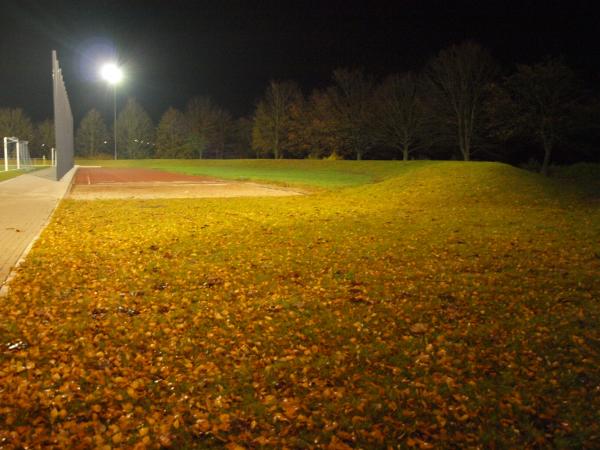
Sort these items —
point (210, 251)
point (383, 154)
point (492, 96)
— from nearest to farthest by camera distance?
point (210, 251)
point (492, 96)
point (383, 154)

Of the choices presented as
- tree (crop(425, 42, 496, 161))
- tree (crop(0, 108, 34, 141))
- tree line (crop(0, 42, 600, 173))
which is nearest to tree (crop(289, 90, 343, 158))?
tree line (crop(0, 42, 600, 173))

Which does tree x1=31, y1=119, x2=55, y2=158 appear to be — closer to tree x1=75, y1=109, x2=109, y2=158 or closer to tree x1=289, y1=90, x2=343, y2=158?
tree x1=75, y1=109, x2=109, y2=158

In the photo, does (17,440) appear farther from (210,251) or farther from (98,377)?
(210,251)

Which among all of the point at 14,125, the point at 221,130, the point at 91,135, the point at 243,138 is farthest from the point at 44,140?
the point at 243,138

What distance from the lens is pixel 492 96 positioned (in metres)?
42.9

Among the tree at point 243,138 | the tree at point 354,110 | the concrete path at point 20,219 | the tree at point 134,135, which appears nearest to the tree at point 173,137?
the tree at point 134,135

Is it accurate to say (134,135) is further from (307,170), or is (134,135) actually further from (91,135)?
(307,170)

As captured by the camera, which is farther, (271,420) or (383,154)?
(383,154)

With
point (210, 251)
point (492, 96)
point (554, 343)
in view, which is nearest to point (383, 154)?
point (492, 96)

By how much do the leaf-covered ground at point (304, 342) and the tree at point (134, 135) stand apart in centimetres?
7782

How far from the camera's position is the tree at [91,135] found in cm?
8988

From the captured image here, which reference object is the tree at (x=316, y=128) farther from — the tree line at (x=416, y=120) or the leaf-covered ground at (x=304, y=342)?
the leaf-covered ground at (x=304, y=342)

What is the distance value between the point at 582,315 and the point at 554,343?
0.92m

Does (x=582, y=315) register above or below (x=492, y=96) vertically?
below
